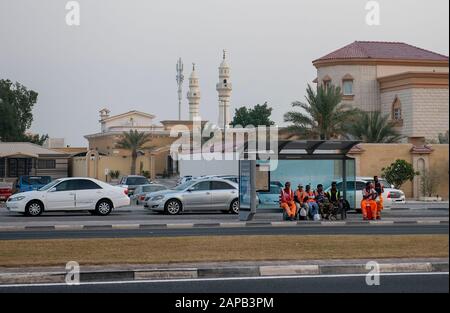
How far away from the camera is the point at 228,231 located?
24.1m

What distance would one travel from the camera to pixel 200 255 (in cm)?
1695

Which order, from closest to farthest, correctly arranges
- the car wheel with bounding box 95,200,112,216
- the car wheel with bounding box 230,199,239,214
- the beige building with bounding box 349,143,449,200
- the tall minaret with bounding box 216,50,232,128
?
the car wheel with bounding box 95,200,112,216 → the car wheel with bounding box 230,199,239,214 → the beige building with bounding box 349,143,449,200 → the tall minaret with bounding box 216,50,232,128

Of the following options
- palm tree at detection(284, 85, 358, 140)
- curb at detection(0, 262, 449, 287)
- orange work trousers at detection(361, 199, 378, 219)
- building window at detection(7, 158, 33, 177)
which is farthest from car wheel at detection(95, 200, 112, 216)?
building window at detection(7, 158, 33, 177)

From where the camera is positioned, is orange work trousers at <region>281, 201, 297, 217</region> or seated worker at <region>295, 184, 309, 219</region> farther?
seated worker at <region>295, 184, 309, 219</region>

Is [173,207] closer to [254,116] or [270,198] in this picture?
[270,198]

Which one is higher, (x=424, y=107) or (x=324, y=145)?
(x=424, y=107)

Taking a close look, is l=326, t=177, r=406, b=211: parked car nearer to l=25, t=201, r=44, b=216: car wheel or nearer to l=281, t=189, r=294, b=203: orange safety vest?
l=281, t=189, r=294, b=203: orange safety vest

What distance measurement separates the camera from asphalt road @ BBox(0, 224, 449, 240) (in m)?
22.7

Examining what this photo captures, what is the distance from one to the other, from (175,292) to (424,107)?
203 feet

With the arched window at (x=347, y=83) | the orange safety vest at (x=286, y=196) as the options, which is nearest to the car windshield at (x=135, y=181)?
the orange safety vest at (x=286, y=196)

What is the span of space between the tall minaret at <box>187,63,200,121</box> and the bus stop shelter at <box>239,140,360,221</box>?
7562 centimetres

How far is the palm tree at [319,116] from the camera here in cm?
5884
